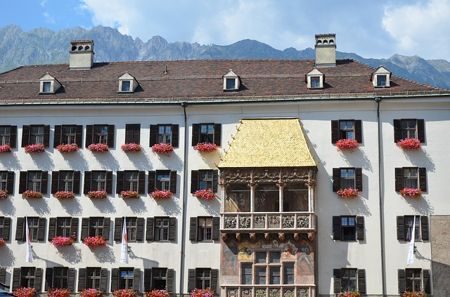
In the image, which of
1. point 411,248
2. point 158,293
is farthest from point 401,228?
point 158,293

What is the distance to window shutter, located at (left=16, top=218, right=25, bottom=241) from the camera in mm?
44188

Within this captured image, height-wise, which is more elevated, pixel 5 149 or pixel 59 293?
pixel 5 149

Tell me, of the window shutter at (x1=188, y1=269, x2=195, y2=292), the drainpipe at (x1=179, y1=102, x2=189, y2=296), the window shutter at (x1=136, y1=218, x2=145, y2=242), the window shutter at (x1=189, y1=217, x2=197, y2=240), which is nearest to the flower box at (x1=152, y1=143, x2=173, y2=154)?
the drainpipe at (x1=179, y1=102, x2=189, y2=296)

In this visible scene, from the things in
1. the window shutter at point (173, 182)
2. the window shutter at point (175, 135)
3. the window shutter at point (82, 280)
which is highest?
the window shutter at point (175, 135)

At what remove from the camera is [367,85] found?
4462 centimetres

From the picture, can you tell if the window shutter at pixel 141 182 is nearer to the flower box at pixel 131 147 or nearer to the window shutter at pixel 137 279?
the flower box at pixel 131 147

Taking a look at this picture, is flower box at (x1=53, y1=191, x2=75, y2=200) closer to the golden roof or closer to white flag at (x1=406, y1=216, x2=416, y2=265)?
the golden roof

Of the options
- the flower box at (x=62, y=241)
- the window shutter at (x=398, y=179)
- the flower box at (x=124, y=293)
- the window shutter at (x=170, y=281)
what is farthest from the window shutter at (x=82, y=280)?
the window shutter at (x=398, y=179)

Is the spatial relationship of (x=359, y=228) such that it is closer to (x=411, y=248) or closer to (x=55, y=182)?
(x=411, y=248)

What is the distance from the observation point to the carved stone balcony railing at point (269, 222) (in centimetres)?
4062

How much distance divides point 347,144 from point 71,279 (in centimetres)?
1818

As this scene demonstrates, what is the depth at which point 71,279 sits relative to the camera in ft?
141

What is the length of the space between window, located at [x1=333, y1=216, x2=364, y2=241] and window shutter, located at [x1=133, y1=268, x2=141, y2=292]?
11619 millimetres

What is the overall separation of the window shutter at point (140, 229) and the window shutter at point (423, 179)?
16.4 m
